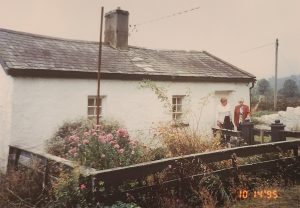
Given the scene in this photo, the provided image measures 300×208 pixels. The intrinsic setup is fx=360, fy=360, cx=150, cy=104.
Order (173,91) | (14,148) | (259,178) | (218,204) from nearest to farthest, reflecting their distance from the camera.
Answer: (218,204) < (259,178) < (14,148) < (173,91)

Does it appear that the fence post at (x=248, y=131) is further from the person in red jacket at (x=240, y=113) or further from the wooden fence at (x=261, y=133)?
the person in red jacket at (x=240, y=113)

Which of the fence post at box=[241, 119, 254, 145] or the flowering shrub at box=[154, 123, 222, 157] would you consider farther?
the fence post at box=[241, 119, 254, 145]

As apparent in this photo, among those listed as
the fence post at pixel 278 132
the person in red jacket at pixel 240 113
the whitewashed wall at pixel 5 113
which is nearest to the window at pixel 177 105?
the person in red jacket at pixel 240 113

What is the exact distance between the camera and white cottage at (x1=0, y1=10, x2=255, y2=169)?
10562 millimetres

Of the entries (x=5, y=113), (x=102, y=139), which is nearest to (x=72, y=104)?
(x=5, y=113)

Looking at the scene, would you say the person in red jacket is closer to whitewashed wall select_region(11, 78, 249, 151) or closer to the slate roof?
whitewashed wall select_region(11, 78, 249, 151)

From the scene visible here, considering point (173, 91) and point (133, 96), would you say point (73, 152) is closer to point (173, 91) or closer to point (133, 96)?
point (133, 96)

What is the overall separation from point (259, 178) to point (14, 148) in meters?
6.38

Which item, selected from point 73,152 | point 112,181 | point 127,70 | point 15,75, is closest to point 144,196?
point 112,181

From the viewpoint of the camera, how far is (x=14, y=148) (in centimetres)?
977

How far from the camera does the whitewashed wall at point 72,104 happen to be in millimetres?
10523
